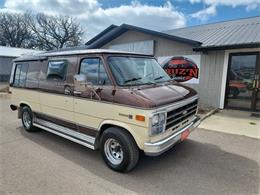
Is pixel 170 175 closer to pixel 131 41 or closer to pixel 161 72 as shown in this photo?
pixel 161 72

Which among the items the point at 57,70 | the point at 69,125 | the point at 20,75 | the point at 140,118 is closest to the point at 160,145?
the point at 140,118

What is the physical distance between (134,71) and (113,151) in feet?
5.29

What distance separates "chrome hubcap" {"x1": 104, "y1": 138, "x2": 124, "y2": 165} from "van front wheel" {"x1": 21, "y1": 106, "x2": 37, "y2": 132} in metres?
3.05

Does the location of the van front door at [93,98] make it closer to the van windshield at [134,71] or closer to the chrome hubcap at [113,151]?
the van windshield at [134,71]

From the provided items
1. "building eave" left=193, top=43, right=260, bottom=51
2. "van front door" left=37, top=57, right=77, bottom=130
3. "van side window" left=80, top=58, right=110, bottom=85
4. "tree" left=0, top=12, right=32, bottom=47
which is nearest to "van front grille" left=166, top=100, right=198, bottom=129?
"van side window" left=80, top=58, right=110, bottom=85

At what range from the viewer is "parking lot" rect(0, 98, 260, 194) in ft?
9.90

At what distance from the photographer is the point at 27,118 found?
5.68 m

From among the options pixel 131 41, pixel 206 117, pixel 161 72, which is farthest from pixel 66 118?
pixel 131 41

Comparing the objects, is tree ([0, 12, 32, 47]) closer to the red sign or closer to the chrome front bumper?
the red sign

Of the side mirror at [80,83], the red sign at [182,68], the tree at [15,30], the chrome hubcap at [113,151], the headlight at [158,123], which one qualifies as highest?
the tree at [15,30]

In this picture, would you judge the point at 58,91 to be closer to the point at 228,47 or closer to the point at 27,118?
the point at 27,118

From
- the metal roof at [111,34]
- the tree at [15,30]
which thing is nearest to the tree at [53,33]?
the tree at [15,30]

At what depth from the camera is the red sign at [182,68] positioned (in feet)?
30.7

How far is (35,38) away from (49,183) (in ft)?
151
